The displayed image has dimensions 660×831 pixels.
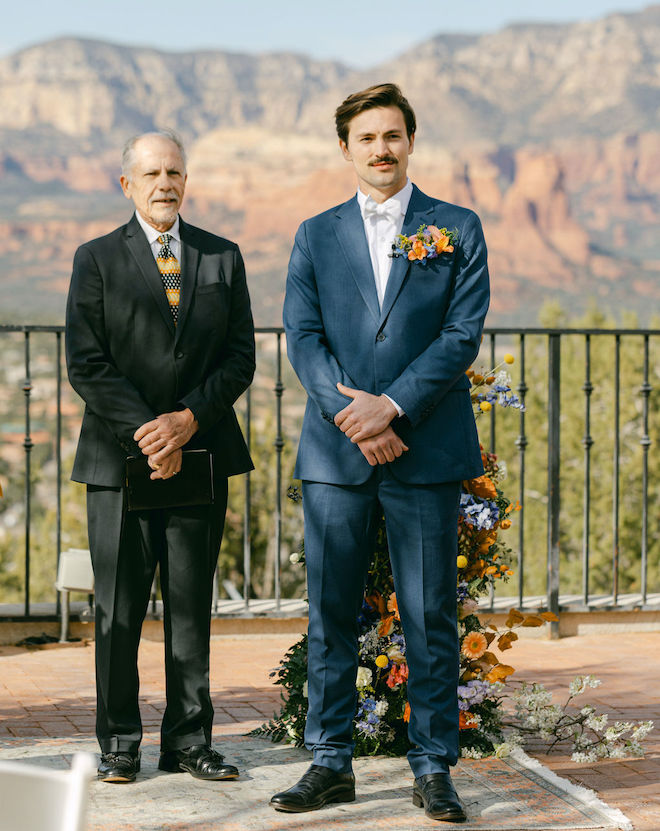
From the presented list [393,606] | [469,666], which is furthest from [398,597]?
[469,666]

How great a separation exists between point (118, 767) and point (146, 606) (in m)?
0.42

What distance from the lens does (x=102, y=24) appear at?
573 feet

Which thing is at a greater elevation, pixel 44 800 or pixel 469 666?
pixel 44 800

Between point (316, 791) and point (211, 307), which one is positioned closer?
point (316, 791)

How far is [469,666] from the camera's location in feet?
10.9

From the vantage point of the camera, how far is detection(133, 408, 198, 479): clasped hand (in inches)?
114

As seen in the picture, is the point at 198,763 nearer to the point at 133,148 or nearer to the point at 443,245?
the point at 443,245

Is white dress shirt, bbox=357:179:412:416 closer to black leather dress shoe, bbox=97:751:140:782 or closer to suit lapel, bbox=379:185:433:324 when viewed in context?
suit lapel, bbox=379:185:433:324

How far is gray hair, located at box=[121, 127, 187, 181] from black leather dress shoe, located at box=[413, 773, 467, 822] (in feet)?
5.54

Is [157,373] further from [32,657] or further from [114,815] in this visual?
[32,657]

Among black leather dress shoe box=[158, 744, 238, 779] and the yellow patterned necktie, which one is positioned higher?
the yellow patterned necktie

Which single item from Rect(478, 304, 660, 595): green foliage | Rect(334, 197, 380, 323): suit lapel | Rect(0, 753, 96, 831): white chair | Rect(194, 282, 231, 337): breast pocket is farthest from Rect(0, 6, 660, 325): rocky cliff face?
Rect(0, 753, 96, 831): white chair

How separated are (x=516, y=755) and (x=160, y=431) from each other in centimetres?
142

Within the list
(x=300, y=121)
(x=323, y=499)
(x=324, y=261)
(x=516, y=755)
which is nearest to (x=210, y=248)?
(x=324, y=261)
